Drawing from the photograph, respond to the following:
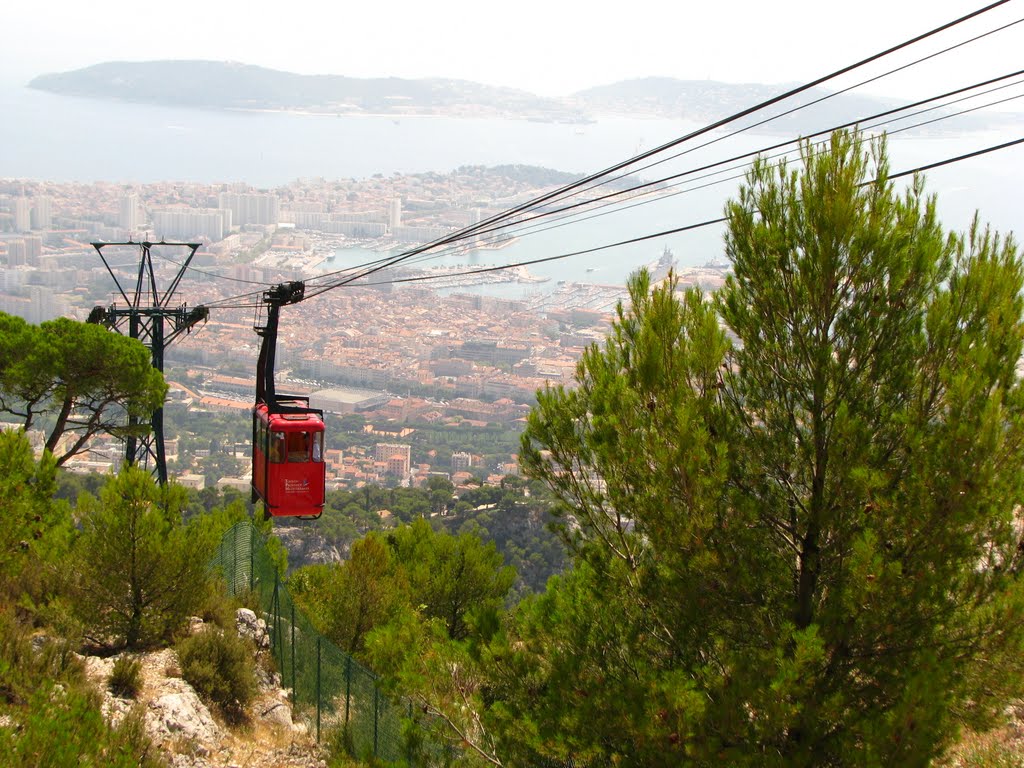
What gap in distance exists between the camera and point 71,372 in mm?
12492

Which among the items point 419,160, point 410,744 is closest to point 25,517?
point 410,744

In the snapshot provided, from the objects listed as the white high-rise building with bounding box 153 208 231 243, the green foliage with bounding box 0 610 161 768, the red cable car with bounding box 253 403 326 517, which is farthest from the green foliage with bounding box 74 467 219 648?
the white high-rise building with bounding box 153 208 231 243

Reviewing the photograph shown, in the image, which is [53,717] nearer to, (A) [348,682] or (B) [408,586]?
(A) [348,682]

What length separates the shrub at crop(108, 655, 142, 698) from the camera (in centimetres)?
677

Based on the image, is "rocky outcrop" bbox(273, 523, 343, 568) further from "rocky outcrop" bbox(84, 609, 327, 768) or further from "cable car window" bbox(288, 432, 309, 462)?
→ "rocky outcrop" bbox(84, 609, 327, 768)

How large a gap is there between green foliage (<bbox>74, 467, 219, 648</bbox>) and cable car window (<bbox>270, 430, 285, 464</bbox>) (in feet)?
6.80

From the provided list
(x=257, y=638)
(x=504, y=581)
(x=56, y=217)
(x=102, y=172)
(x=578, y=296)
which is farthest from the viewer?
(x=102, y=172)

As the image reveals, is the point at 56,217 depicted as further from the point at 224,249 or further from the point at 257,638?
the point at 257,638

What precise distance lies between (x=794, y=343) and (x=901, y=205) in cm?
72

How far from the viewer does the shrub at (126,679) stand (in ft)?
22.2

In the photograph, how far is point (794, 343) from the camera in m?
4.36

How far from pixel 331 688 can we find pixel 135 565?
5.97 feet

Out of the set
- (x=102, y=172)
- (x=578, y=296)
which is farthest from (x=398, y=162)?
(x=578, y=296)

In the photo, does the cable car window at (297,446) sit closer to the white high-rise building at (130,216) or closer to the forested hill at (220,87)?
the white high-rise building at (130,216)
